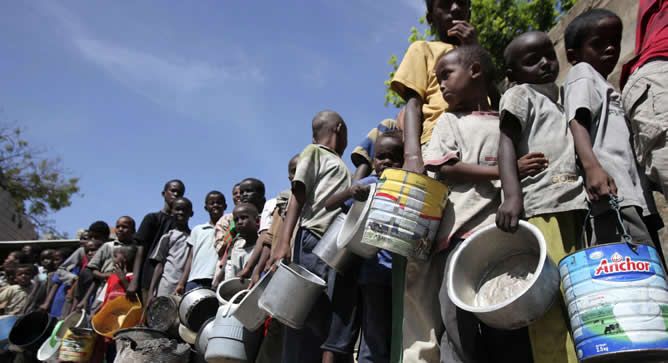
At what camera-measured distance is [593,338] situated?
170cm

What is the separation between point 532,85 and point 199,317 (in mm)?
3266

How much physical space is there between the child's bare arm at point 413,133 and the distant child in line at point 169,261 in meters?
3.62

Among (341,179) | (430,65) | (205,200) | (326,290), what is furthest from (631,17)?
(205,200)

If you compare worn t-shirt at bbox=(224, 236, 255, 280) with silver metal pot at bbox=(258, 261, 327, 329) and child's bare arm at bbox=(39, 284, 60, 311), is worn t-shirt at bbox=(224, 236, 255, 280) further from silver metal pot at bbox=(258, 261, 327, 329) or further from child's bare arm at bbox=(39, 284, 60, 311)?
child's bare arm at bbox=(39, 284, 60, 311)

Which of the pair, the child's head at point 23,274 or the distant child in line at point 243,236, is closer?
the distant child in line at point 243,236

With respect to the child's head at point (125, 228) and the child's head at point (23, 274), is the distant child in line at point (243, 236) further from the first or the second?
the child's head at point (23, 274)

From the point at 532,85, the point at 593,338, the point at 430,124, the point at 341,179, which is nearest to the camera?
the point at 593,338

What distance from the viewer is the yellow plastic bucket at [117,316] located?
5271 millimetres

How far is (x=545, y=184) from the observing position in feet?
7.23

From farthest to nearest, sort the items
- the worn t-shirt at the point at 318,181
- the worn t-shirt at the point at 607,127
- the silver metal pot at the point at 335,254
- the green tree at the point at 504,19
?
the green tree at the point at 504,19, the worn t-shirt at the point at 318,181, the silver metal pot at the point at 335,254, the worn t-shirt at the point at 607,127

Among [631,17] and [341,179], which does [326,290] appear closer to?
[341,179]

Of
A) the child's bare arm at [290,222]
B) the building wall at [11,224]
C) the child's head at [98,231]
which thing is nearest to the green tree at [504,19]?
the child's head at [98,231]

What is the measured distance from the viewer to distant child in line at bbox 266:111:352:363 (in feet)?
10.1

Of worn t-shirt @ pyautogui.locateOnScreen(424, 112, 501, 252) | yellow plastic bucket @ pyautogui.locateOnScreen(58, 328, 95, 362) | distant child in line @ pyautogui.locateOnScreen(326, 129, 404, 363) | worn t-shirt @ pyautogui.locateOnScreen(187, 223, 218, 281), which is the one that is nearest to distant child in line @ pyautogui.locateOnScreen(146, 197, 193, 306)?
worn t-shirt @ pyautogui.locateOnScreen(187, 223, 218, 281)
